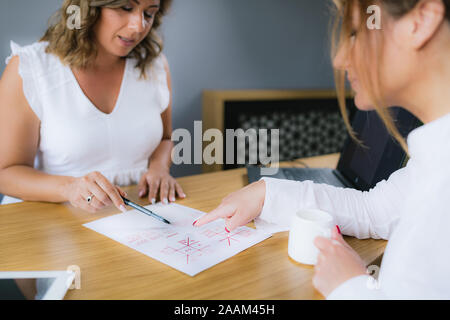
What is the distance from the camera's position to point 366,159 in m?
1.04

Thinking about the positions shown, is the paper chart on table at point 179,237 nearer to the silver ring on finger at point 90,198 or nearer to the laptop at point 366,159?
the silver ring on finger at point 90,198

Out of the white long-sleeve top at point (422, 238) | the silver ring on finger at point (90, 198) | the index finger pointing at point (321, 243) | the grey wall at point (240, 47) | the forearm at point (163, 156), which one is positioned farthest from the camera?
the grey wall at point (240, 47)

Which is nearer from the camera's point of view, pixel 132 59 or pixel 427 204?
pixel 427 204

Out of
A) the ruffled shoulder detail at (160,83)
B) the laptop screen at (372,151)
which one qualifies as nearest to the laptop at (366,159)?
the laptop screen at (372,151)

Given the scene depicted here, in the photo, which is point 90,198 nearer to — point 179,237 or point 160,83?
point 179,237

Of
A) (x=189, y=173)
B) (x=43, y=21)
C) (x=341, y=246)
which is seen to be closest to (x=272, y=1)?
(x=189, y=173)

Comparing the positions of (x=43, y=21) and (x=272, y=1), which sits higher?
(x=272, y=1)

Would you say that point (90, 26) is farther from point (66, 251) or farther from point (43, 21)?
point (66, 251)

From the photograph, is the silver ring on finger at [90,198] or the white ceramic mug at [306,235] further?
the silver ring on finger at [90,198]

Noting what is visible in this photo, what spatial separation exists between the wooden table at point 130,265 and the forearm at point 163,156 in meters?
→ 0.45

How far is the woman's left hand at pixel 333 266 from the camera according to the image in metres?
0.54

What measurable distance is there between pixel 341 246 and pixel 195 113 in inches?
64.7

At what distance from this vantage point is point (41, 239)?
28.4 inches

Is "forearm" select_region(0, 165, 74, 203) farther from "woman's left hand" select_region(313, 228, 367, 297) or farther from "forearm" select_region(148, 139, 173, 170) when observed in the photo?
"woman's left hand" select_region(313, 228, 367, 297)
